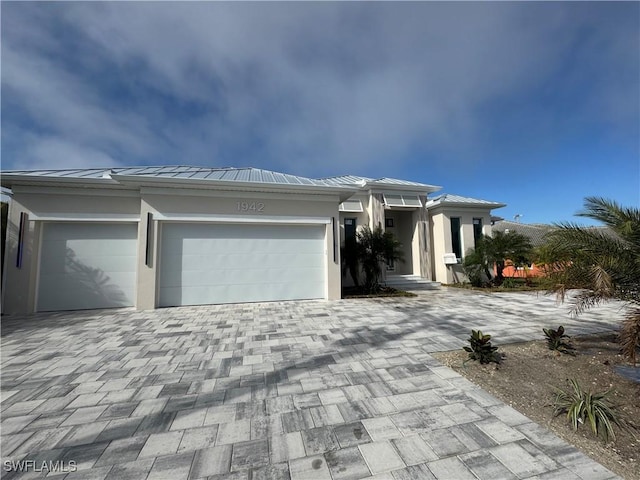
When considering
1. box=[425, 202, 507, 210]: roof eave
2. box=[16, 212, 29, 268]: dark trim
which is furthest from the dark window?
box=[16, 212, 29, 268]: dark trim

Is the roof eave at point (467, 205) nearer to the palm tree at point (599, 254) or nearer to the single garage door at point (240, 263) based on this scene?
the single garage door at point (240, 263)

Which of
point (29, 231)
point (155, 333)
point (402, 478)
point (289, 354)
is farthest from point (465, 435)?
point (29, 231)

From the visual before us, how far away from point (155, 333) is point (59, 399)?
253cm

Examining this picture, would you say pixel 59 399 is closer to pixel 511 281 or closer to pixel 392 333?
pixel 392 333

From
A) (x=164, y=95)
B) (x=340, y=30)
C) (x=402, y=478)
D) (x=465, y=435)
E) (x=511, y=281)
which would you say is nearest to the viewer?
(x=402, y=478)

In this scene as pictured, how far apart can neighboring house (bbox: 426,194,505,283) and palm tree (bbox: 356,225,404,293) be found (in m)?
4.32

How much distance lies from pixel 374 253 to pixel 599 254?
23.4 ft

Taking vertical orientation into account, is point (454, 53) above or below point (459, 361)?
above

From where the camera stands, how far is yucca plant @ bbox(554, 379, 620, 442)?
244 cm

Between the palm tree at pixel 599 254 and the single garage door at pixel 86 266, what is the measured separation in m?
10.9

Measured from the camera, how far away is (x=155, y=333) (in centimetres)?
560

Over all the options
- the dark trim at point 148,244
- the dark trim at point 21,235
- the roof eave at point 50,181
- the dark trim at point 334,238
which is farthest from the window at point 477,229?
the dark trim at point 21,235

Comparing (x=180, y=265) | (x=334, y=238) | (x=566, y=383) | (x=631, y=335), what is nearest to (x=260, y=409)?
(x=566, y=383)

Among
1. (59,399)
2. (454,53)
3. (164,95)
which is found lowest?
(59,399)
